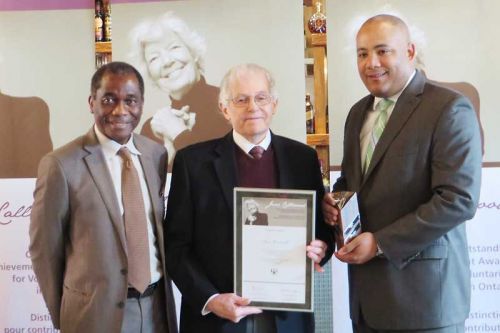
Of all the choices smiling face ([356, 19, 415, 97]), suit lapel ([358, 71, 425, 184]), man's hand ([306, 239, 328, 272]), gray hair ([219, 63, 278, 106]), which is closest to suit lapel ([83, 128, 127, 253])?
gray hair ([219, 63, 278, 106])

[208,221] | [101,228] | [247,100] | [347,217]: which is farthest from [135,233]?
[347,217]

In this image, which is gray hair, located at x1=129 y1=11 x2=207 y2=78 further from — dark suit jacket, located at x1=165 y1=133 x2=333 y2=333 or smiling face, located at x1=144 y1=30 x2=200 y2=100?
dark suit jacket, located at x1=165 y1=133 x2=333 y2=333

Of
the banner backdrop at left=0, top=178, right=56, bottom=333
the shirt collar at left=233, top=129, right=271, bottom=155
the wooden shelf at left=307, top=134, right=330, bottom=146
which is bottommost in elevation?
the banner backdrop at left=0, top=178, right=56, bottom=333

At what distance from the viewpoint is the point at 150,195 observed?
1.88 metres

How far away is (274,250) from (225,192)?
24cm

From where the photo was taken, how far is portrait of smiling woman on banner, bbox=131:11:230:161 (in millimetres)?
3119

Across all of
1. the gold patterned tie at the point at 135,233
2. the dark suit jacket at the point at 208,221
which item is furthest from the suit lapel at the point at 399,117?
the gold patterned tie at the point at 135,233

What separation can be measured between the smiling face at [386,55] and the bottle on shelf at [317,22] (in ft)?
4.18

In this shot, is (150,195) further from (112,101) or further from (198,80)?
(198,80)

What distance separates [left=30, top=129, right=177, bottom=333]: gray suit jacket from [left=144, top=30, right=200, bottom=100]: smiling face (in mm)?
1389

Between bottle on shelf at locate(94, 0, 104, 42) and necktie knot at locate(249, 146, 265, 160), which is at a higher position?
bottle on shelf at locate(94, 0, 104, 42)

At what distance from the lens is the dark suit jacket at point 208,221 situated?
176cm

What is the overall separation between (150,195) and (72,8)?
1805 mm

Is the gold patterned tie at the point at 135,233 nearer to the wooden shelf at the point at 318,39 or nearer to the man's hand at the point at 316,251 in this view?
the man's hand at the point at 316,251
